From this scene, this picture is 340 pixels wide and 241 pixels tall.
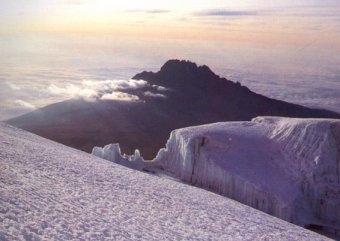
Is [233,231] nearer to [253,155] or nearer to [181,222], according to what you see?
[181,222]

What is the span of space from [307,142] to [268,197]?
9.07 feet

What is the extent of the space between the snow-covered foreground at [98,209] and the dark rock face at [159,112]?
132 ft

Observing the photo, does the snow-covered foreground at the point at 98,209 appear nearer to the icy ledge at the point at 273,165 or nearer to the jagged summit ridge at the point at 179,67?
the icy ledge at the point at 273,165

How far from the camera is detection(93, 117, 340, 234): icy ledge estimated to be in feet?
46.4

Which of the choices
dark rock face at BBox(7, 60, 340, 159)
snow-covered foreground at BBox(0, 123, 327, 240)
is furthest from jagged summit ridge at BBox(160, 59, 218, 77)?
snow-covered foreground at BBox(0, 123, 327, 240)

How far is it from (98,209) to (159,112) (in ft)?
194

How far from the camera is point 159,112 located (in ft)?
214

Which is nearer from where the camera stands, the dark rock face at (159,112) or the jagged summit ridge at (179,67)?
the dark rock face at (159,112)

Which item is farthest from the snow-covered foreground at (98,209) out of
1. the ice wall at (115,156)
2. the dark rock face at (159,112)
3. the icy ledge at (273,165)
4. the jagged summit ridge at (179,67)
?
the jagged summit ridge at (179,67)

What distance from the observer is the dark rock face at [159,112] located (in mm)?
53812

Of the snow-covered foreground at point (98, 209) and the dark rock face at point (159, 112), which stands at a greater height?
the snow-covered foreground at point (98, 209)

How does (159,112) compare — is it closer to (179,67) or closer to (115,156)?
(179,67)

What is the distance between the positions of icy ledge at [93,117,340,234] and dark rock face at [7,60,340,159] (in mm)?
32614

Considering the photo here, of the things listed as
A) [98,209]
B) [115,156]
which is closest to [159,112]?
[115,156]
